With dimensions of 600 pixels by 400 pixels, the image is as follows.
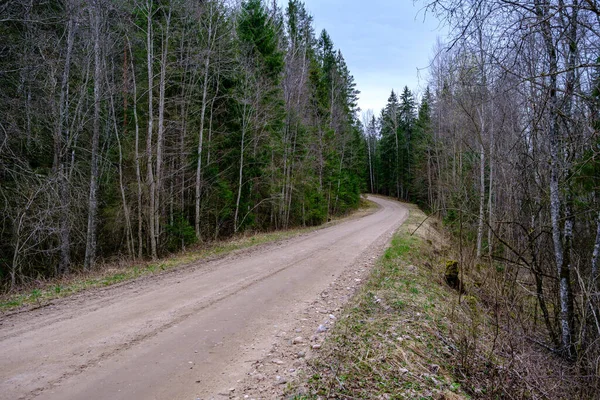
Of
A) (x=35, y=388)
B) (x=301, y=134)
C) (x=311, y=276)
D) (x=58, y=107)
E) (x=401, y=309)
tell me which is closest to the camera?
(x=35, y=388)

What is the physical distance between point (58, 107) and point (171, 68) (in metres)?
4.52

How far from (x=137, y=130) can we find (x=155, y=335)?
10945mm

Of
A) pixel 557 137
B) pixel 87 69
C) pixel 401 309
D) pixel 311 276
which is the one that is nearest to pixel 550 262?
pixel 557 137

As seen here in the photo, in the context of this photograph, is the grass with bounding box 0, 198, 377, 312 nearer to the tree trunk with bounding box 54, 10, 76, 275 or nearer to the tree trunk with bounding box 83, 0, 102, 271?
the tree trunk with bounding box 54, 10, 76, 275

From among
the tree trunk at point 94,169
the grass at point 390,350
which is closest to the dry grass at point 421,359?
the grass at point 390,350

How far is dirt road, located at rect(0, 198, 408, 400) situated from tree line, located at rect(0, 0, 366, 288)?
508cm

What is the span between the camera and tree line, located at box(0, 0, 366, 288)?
35.9ft

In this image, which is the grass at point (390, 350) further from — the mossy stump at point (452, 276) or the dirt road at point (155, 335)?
the mossy stump at point (452, 276)

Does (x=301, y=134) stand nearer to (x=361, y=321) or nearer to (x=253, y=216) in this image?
(x=253, y=216)

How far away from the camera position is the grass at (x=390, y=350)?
370 cm

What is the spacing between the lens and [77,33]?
1355 cm

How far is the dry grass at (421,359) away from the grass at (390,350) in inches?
0.4

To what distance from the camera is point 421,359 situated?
14.7 ft

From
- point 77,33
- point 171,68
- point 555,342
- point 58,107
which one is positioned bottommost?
point 555,342
